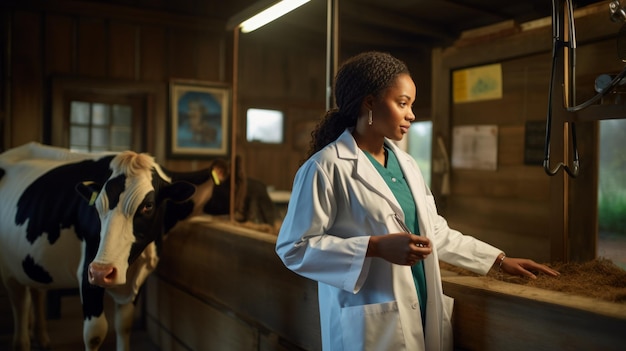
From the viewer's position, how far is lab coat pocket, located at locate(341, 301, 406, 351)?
119cm

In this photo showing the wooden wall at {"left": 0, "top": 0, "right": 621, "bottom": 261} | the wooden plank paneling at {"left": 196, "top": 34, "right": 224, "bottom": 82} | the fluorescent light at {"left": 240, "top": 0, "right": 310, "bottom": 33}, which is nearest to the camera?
the fluorescent light at {"left": 240, "top": 0, "right": 310, "bottom": 33}

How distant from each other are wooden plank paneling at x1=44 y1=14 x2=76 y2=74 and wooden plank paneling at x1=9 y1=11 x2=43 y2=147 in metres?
0.05

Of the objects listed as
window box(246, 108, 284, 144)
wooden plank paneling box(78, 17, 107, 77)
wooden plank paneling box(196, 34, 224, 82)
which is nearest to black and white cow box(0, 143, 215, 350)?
wooden plank paneling box(78, 17, 107, 77)

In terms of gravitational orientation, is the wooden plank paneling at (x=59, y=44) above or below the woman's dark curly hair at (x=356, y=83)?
above

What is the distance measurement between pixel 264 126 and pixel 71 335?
232cm

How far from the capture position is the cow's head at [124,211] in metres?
1.97

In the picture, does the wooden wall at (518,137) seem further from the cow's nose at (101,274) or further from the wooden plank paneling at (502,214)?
the cow's nose at (101,274)

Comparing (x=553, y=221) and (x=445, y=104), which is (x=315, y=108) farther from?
(x=553, y=221)

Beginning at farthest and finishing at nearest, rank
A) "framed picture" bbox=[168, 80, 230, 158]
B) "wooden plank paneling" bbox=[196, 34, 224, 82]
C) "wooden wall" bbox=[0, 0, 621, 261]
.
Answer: "wooden plank paneling" bbox=[196, 34, 224, 82], "framed picture" bbox=[168, 80, 230, 158], "wooden wall" bbox=[0, 0, 621, 261]

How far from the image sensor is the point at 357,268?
1.16m

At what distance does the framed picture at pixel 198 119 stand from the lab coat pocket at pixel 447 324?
11.3 ft

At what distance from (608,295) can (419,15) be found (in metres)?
2.14

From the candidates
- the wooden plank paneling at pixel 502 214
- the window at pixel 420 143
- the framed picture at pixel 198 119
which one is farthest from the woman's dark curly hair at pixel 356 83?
the window at pixel 420 143

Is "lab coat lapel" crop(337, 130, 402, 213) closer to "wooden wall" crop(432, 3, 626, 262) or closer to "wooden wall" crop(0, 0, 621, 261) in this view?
"wooden wall" crop(0, 0, 621, 261)
